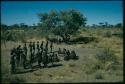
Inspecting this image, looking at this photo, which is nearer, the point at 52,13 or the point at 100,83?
the point at 100,83

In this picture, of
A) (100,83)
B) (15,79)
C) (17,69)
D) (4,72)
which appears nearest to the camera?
(100,83)

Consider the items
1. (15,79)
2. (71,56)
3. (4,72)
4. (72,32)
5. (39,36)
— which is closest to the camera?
(15,79)

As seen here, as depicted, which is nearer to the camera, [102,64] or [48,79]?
[48,79]

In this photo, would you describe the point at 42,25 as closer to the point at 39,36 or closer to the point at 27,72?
the point at 39,36

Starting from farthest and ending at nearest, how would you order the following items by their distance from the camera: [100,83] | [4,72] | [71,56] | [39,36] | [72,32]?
[39,36] < [72,32] < [71,56] < [4,72] < [100,83]

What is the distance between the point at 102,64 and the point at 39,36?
2275cm

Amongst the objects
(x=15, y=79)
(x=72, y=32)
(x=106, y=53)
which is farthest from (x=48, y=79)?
(x=72, y=32)

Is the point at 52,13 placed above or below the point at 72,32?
above

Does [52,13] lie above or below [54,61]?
above

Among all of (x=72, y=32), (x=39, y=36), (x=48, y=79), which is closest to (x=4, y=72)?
(x=48, y=79)

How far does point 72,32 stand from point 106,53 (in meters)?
18.0

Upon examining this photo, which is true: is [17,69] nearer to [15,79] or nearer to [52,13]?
[15,79]

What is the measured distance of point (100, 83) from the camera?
9750 millimetres

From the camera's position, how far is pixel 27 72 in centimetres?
1244
